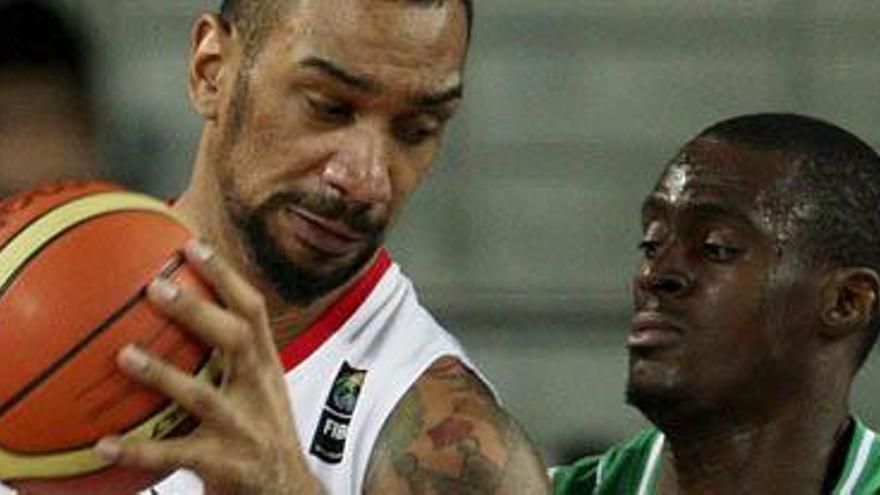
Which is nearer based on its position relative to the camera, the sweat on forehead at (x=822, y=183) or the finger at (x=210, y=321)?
the finger at (x=210, y=321)

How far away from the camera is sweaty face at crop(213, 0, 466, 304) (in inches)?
138

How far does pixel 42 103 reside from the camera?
14.7 ft

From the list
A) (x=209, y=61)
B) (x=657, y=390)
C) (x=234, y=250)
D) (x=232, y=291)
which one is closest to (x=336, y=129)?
(x=234, y=250)

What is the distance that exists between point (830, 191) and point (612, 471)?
0.61m

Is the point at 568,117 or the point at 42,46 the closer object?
the point at 42,46

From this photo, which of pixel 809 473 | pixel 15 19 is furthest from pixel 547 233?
pixel 809 473

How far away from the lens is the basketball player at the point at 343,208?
3516mm

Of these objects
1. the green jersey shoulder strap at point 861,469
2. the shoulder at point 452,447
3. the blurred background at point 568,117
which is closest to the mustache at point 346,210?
the shoulder at point 452,447

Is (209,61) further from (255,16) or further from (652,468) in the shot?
(652,468)

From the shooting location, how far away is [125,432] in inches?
118

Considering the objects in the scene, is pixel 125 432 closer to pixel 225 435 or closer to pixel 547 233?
pixel 225 435

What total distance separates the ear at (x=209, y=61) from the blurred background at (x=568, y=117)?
2940 millimetres

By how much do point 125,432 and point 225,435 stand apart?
0.41ft

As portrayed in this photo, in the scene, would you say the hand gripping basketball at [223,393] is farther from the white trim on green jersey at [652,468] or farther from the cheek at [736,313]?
the white trim on green jersey at [652,468]
